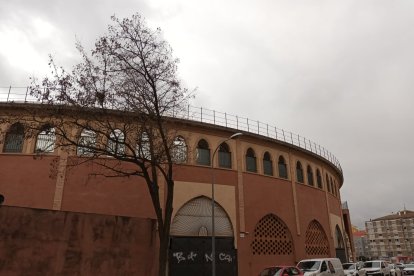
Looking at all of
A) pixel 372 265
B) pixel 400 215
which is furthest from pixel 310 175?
pixel 400 215

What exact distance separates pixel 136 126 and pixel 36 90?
4399 millimetres

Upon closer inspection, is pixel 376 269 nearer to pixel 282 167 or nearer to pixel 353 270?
pixel 353 270

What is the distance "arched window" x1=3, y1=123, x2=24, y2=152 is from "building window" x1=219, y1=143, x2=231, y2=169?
1210 centimetres

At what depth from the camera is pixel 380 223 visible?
132 metres

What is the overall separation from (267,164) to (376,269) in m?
10.5

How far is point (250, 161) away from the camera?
2775cm

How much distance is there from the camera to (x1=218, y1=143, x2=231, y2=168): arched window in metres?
26.3

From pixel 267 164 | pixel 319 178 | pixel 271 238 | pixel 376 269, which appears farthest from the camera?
pixel 319 178

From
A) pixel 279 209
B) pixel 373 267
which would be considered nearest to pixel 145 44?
pixel 279 209

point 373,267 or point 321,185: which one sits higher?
point 321,185

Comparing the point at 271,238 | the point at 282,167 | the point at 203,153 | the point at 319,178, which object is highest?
the point at 319,178

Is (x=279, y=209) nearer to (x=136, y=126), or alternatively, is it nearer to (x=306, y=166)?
(x=306, y=166)

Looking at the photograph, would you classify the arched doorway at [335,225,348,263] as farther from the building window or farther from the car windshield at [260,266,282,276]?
the car windshield at [260,266,282,276]

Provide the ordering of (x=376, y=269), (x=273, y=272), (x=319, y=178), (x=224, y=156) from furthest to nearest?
1. (x=319, y=178)
2. (x=376, y=269)
3. (x=224, y=156)
4. (x=273, y=272)
